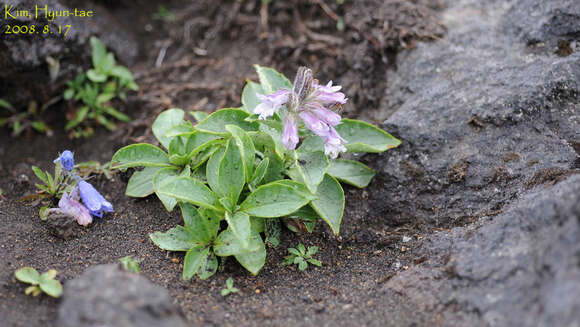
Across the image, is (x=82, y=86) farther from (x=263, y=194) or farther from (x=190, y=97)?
(x=263, y=194)

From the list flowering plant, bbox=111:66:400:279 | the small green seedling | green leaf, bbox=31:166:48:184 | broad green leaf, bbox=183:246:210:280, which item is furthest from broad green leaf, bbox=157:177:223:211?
the small green seedling

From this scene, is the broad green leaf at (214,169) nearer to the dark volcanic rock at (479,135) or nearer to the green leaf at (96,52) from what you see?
the dark volcanic rock at (479,135)

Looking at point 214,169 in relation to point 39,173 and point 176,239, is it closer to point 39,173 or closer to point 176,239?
point 176,239

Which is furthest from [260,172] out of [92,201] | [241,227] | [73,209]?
[73,209]

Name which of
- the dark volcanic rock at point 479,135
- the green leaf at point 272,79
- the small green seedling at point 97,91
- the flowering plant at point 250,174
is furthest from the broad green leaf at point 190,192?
the small green seedling at point 97,91

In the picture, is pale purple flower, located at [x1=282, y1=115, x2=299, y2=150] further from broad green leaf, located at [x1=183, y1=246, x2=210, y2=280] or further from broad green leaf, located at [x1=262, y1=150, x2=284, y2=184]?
broad green leaf, located at [x1=183, y1=246, x2=210, y2=280]

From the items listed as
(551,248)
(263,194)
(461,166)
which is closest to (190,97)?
(263,194)
